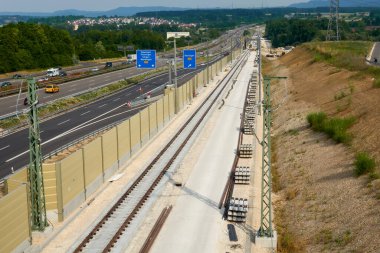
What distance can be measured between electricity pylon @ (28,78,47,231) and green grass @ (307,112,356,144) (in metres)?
19.3

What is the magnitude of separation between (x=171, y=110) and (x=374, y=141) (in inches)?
960

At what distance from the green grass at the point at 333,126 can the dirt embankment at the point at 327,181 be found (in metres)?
0.50

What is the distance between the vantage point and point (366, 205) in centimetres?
2195

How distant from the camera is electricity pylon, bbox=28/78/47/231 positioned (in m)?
20.4

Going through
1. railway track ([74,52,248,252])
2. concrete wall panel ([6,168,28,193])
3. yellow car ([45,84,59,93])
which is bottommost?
railway track ([74,52,248,252])

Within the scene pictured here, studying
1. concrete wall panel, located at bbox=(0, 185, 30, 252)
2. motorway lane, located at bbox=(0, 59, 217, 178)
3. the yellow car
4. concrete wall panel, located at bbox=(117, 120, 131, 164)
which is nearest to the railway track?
concrete wall panel, located at bbox=(117, 120, 131, 164)

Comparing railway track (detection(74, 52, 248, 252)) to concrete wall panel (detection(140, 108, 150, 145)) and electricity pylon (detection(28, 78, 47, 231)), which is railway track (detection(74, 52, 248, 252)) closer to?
concrete wall panel (detection(140, 108, 150, 145))

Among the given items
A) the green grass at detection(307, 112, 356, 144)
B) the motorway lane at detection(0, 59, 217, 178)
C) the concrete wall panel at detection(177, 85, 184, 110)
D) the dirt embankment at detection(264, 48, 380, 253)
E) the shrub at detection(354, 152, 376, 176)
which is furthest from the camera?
the concrete wall panel at detection(177, 85, 184, 110)

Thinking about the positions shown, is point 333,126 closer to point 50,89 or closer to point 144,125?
point 144,125

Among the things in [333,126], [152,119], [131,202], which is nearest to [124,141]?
[131,202]

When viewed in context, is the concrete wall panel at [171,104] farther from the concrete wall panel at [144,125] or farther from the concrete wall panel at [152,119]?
the concrete wall panel at [144,125]

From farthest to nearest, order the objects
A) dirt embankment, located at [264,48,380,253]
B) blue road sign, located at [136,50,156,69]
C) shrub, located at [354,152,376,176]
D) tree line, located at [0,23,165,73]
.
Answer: tree line, located at [0,23,165,73] < blue road sign, located at [136,50,156,69] < shrub, located at [354,152,376,176] < dirt embankment, located at [264,48,380,253]

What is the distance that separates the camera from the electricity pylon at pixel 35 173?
67.0 feet

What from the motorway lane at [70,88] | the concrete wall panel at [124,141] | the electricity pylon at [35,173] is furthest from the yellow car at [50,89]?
the electricity pylon at [35,173]
